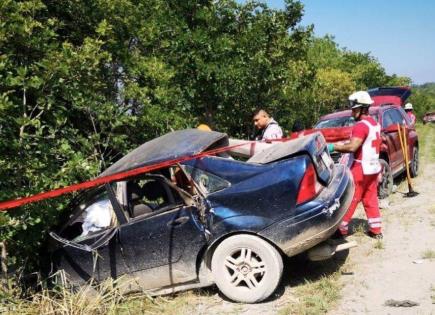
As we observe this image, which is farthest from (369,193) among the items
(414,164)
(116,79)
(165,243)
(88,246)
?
(414,164)

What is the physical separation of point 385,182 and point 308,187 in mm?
4663

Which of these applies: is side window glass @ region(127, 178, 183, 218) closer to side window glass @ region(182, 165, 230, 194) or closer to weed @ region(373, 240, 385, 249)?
side window glass @ region(182, 165, 230, 194)

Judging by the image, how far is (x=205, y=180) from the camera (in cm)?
495

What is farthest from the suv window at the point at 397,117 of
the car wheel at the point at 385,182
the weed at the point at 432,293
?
the weed at the point at 432,293

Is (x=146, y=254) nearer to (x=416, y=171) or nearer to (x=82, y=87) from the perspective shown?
(x=82, y=87)

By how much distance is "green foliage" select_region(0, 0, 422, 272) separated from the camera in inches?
202

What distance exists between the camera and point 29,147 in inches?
202

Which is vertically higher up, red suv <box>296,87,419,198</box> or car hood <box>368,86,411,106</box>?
car hood <box>368,86,411,106</box>

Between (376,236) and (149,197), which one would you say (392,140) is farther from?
(149,197)

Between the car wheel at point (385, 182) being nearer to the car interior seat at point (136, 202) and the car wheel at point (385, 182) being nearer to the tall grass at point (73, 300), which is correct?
the car interior seat at point (136, 202)

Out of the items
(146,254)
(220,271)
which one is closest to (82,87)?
(146,254)

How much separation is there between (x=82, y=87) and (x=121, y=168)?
1353mm

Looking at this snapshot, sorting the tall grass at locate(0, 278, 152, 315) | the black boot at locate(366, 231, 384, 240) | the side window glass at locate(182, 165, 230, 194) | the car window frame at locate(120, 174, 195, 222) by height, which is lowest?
the black boot at locate(366, 231, 384, 240)

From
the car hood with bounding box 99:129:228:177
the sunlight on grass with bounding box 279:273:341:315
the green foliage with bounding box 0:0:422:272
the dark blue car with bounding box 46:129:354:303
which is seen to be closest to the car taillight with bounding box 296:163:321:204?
the dark blue car with bounding box 46:129:354:303
